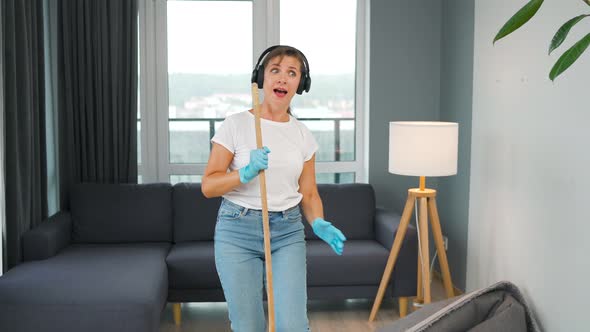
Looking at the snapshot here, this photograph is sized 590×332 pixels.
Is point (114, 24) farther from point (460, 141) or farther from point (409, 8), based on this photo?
point (460, 141)

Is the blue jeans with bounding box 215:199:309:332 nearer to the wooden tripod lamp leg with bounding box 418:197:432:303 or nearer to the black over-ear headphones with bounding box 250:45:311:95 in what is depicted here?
the black over-ear headphones with bounding box 250:45:311:95

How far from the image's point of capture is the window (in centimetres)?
484

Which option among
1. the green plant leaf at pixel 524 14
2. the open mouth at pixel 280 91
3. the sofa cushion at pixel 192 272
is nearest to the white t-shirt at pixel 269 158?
the open mouth at pixel 280 91

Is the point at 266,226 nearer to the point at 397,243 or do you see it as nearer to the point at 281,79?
the point at 281,79

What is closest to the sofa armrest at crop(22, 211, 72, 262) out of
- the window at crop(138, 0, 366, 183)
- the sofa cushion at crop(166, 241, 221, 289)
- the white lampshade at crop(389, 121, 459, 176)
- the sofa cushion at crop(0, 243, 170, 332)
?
the sofa cushion at crop(0, 243, 170, 332)

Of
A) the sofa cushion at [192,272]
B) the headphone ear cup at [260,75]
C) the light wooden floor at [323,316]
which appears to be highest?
the headphone ear cup at [260,75]

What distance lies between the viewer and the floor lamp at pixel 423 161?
3.71 meters

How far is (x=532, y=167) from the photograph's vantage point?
3.51 metres

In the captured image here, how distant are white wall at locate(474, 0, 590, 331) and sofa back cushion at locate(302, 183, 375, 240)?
0.63m

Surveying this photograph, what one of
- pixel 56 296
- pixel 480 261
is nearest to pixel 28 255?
pixel 56 296

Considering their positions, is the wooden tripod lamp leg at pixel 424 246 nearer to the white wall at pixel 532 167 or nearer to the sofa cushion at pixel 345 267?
the sofa cushion at pixel 345 267

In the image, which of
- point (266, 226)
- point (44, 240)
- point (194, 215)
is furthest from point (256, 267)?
point (194, 215)

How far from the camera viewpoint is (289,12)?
4.91 metres

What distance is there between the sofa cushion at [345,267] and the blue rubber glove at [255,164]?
180 centimetres
